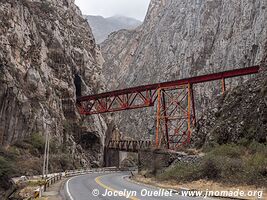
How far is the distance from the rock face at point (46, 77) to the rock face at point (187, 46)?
35989 millimetres

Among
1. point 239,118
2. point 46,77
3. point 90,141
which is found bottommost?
point 90,141

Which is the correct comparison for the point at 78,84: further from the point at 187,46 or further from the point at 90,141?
the point at 187,46

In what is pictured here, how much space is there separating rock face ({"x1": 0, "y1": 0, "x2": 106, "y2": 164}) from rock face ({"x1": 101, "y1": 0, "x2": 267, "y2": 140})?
35989 millimetres

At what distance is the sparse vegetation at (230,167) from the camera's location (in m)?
18.2

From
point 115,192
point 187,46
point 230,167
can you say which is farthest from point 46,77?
point 187,46

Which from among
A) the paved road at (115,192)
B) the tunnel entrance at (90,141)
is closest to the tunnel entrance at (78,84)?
the tunnel entrance at (90,141)

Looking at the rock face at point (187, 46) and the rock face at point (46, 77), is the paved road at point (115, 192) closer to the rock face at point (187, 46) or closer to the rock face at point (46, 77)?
the rock face at point (46, 77)

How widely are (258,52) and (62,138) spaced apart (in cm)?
4789

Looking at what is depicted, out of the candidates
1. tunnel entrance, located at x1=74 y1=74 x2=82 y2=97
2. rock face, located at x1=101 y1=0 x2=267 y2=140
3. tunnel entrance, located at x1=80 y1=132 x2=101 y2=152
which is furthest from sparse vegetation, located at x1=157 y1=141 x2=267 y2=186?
rock face, located at x1=101 y1=0 x2=267 y2=140

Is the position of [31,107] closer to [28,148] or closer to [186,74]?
[28,148]

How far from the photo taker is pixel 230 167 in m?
20.3

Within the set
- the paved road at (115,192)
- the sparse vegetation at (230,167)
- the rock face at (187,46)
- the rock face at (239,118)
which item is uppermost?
the rock face at (187,46)

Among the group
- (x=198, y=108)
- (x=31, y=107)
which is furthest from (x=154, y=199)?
(x=198, y=108)

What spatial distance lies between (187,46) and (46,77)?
6624 cm
